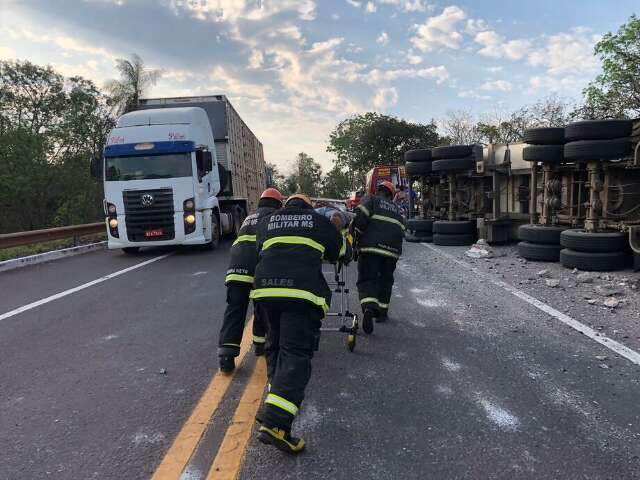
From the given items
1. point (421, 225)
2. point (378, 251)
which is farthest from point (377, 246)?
point (421, 225)

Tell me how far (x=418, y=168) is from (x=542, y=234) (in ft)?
15.7

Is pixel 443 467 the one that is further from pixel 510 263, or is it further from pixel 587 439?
pixel 510 263

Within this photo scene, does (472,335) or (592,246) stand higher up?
(592,246)

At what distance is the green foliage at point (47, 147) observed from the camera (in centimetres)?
2469

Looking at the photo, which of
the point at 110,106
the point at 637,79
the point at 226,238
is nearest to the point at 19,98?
the point at 110,106

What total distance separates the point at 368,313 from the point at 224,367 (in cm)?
162

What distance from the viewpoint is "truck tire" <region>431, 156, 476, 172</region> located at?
11.6 meters

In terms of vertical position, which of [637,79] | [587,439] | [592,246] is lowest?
[587,439]

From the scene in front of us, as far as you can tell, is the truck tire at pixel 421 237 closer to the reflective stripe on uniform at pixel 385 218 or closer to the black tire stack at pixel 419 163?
the black tire stack at pixel 419 163

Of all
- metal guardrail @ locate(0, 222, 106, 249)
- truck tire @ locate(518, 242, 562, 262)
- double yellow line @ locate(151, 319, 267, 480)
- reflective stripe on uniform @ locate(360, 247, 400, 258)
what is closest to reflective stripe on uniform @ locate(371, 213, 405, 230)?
reflective stripe on uniform @ locate(360, 247, 400, 258)

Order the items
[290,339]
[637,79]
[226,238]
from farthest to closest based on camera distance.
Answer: [637,79]
[226,238]
[290,339]

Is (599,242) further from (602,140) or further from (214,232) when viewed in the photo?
(214,232)

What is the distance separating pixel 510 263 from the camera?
8859mm

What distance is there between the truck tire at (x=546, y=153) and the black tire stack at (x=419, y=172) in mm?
3969
